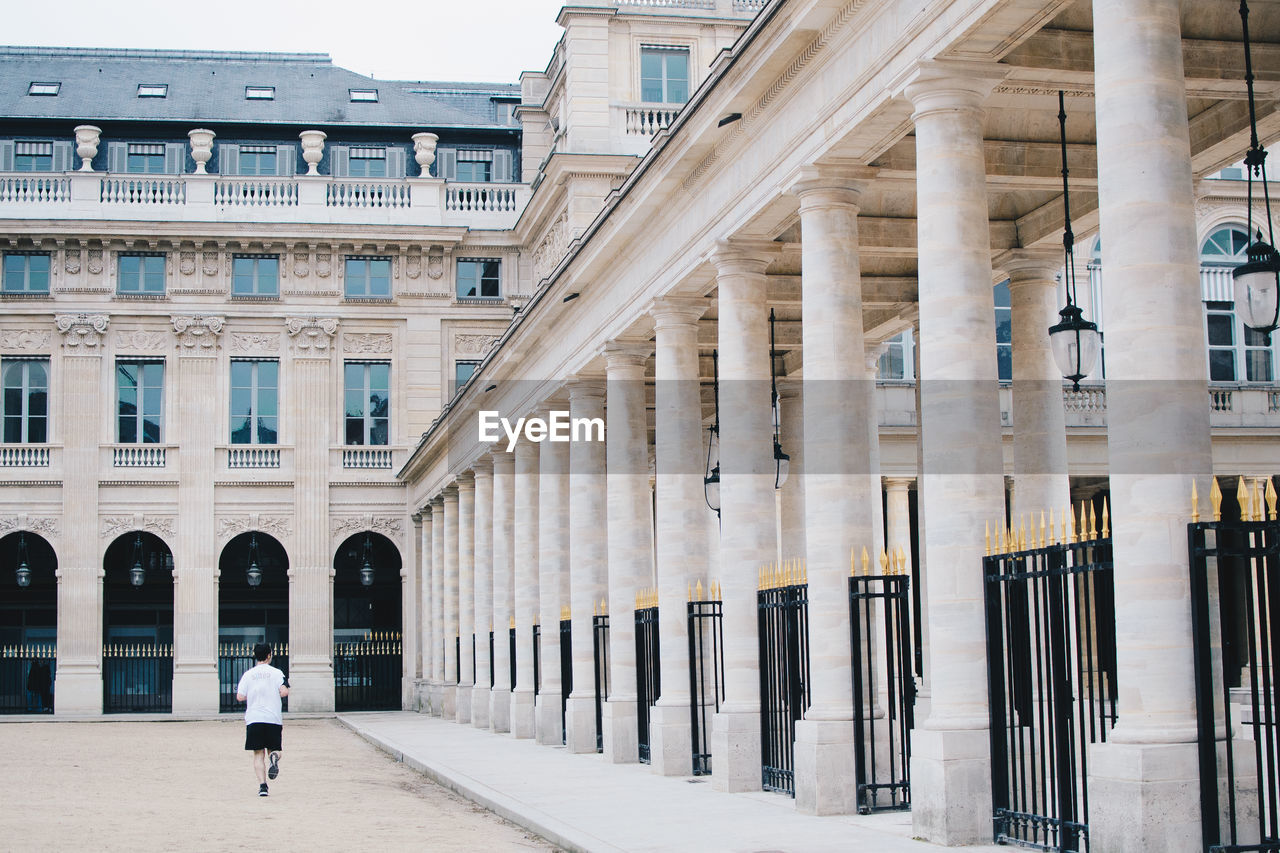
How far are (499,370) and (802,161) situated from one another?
17473 mm

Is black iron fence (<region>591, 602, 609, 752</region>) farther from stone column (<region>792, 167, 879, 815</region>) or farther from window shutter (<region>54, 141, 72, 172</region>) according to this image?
window shutter (<region>54, 141, 72, 172</region>)

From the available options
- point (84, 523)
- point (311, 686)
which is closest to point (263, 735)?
point (311, 686)

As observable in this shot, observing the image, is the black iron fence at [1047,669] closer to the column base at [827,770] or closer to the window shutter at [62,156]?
the column base at [827,770]

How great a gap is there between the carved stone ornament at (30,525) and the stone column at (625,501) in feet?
92.7

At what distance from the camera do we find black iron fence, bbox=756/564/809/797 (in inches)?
708

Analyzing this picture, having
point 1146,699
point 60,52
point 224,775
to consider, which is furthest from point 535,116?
point 1146,699

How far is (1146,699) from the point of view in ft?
34.8

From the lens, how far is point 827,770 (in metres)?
15.8

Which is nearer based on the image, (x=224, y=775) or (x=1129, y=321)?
(x=1129, y=321)

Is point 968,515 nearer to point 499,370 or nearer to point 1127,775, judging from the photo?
point 1127,775

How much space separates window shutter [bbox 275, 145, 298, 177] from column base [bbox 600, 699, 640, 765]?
31.7m

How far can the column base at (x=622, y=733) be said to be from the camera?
945 inches

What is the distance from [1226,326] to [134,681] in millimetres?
32769

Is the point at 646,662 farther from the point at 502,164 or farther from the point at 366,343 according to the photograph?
the point at 502,164
